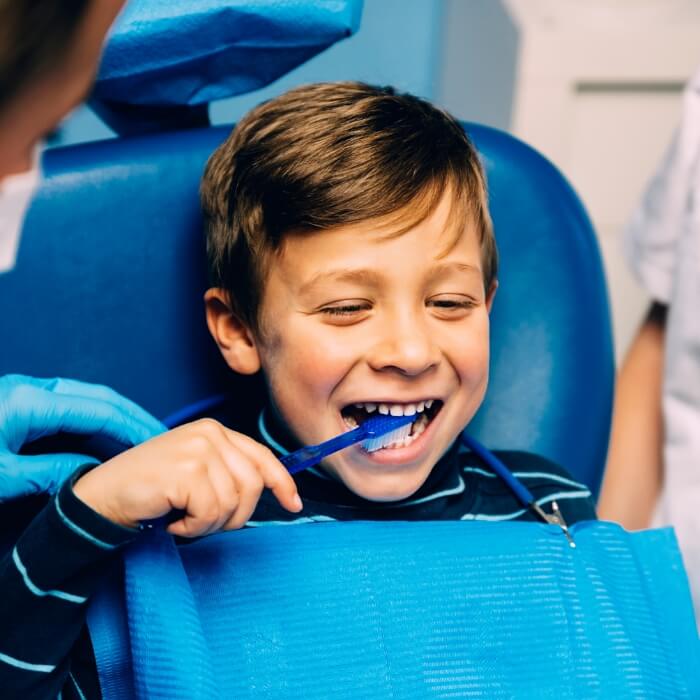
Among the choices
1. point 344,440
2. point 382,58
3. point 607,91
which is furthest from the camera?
point 607,91

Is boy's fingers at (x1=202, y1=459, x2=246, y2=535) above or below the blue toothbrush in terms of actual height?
above

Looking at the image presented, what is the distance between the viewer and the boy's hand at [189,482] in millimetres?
685

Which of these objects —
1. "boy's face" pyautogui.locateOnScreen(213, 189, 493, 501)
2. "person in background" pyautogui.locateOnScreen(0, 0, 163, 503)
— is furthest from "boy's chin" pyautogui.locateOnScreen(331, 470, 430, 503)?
"person in background" pyautogui.locateOnScreen(0, 0, 163, 503)

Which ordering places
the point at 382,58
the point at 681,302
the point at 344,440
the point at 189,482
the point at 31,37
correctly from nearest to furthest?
1. the point at 31,37
2. the point at 189,482
3. the point at 344,440
4. the point at 681,302
5. the point at 382,58

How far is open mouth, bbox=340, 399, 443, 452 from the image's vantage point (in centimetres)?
84

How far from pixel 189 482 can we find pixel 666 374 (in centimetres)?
65

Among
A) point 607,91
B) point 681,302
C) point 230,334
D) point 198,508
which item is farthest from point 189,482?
point 607,91

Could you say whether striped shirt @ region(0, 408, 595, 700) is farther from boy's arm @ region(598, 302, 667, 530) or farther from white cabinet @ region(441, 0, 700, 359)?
white cabinet @ region(441, 0, 700, 359)

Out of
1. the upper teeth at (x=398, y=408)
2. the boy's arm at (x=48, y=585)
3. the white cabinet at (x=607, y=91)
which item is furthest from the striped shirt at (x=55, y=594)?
the white cabinet at (x=607, y=91)

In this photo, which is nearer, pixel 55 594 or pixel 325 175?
pixel 55 594

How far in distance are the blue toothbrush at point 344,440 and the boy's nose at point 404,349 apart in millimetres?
39

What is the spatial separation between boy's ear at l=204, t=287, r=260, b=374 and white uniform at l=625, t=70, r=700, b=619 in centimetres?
48

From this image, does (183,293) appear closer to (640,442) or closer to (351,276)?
(351,276)

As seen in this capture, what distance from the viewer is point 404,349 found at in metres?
0.79
